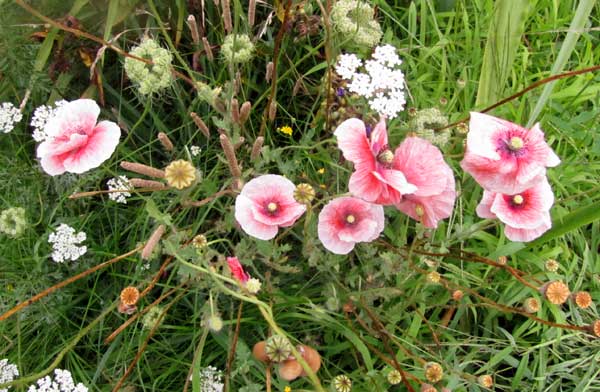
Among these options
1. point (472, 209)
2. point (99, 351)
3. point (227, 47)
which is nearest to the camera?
point (227, 47)

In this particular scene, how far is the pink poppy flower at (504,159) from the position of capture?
0.94 meters

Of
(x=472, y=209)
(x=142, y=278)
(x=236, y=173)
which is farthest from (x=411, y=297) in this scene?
(x=142, y=278)

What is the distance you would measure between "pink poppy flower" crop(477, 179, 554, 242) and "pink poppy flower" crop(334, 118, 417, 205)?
235mm

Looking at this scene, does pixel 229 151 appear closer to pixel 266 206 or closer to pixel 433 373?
pixel 266 206

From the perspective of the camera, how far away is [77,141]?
1.05 metres

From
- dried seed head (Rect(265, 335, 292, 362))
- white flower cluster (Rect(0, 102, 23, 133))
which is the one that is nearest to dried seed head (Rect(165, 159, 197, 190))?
dried seed head (Rect(265, 335, 292, 362))

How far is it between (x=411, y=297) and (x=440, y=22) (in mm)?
950

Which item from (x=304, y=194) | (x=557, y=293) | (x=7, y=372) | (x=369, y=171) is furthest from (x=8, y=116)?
(x=557, y=293)

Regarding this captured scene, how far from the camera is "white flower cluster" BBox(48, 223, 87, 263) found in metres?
1.34

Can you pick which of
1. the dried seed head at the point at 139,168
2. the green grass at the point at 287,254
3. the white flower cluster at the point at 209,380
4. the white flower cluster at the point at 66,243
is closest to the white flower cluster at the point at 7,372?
the green grass at the point at 287,254

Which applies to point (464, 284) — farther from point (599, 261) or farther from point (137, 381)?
point (137, 381)

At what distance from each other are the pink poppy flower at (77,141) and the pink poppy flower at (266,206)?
0.26 meters

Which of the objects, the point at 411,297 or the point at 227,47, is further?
the point at 411,297

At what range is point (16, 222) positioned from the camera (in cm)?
126
